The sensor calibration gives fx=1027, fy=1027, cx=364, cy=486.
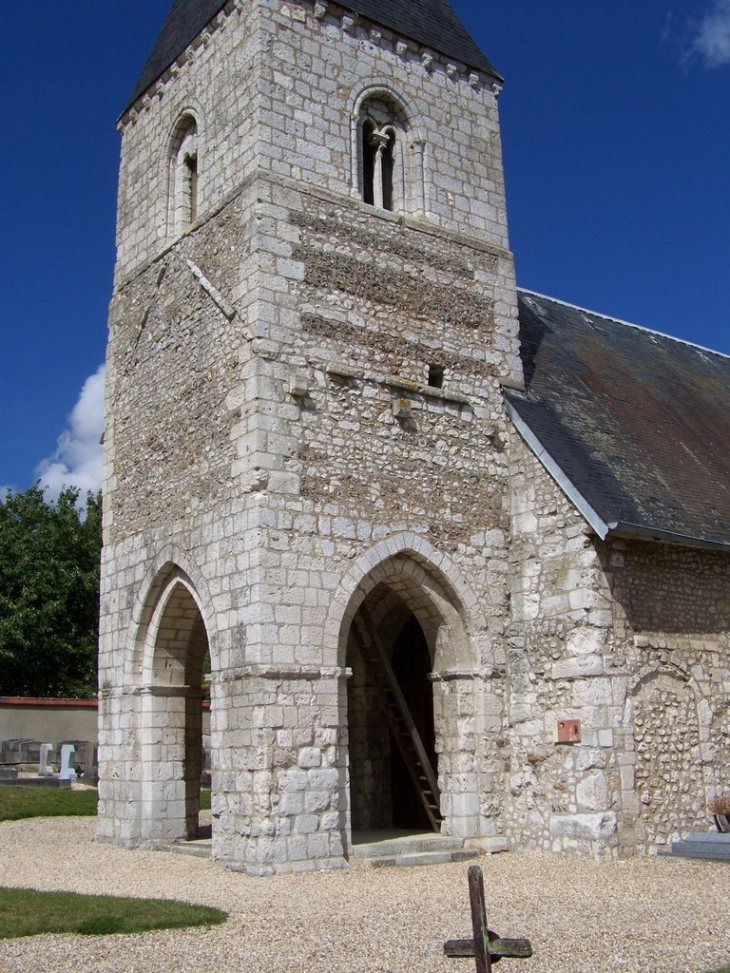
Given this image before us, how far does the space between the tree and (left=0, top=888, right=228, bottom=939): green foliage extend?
1959 cm

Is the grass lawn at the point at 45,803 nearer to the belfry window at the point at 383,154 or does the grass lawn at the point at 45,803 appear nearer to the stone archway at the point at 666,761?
the stone archway at the point at 666,761

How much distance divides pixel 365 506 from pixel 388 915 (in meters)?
4.27

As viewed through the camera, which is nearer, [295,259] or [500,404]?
[295,259]

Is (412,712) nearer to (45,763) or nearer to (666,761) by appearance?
(666,761)

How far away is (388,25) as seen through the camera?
12.1m

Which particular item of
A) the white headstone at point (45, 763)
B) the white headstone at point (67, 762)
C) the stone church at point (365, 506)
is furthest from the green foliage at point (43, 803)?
the stone church at point (365, 506)

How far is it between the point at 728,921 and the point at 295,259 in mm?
7200

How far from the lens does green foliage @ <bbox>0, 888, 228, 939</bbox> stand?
21.1 feet

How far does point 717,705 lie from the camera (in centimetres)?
1092

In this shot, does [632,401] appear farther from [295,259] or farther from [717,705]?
[295,259]

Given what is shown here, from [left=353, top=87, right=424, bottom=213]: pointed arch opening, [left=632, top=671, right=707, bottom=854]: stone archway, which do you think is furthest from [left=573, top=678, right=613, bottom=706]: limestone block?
[left=353, top=87, right=424, bottom=213]: pointed arch opening

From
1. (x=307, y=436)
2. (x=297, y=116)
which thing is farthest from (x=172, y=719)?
(x=297, y=116)

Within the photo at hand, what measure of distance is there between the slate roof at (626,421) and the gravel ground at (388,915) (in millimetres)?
3293

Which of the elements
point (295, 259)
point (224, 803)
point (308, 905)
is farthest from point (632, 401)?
point (308, 905)
